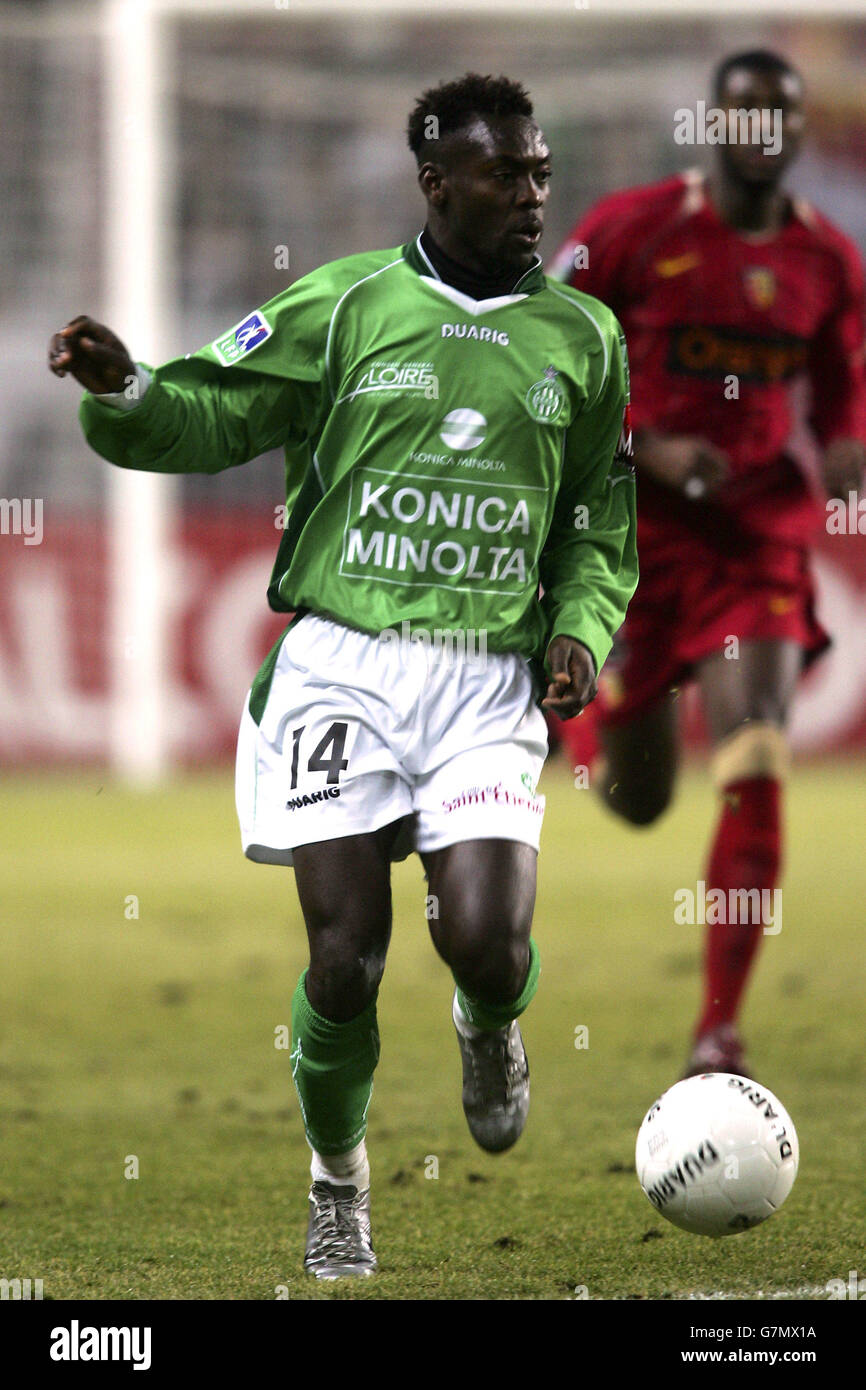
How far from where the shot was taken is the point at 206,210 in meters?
14.1

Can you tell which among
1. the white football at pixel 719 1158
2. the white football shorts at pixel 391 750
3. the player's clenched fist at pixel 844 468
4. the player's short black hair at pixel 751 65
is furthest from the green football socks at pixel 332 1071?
the player's short black hair at pixel 751 65

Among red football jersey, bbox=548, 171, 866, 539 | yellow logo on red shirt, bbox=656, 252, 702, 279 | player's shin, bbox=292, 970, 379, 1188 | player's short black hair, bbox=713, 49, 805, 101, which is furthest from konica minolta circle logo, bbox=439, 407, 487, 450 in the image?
player's short black hair, bbox=713, 49, 805, 101

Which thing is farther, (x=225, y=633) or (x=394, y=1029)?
(x=225, y=633)

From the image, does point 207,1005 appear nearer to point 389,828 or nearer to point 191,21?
point 389,828

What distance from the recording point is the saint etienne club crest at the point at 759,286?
5762 millimetres

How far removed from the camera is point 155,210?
1372cm

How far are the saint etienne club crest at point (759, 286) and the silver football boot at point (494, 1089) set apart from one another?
2622mm

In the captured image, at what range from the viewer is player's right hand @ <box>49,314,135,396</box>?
346 centimetres

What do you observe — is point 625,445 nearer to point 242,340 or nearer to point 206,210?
point 242,340

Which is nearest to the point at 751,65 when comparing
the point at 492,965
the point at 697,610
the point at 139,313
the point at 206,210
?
the point at 697,610

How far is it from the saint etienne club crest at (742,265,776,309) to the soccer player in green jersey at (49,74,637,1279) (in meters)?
1.99
